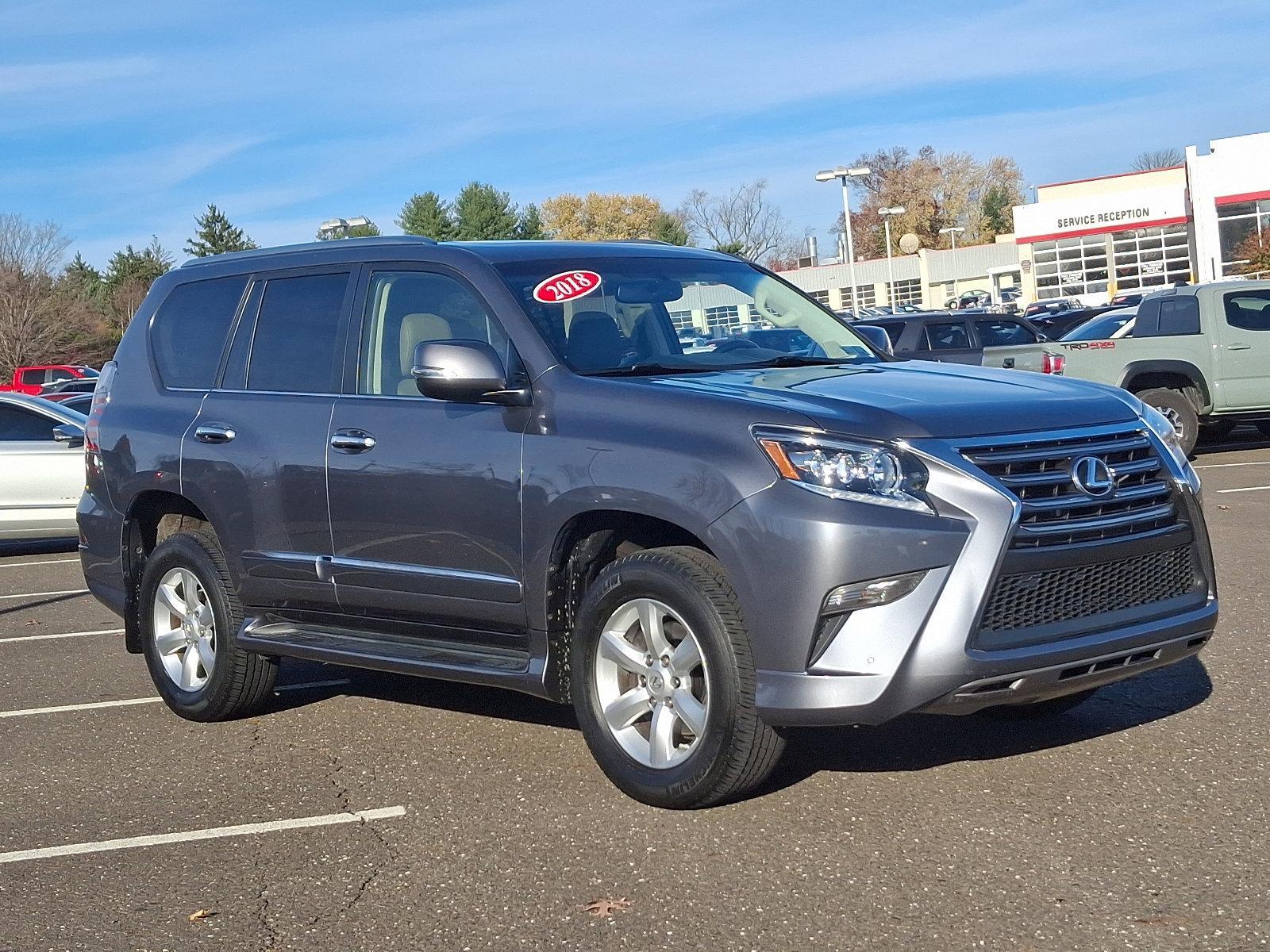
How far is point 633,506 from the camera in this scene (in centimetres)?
505

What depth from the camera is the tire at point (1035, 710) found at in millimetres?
6074

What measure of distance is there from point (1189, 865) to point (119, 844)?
3.32 m

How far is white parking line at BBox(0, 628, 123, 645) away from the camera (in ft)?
31.3

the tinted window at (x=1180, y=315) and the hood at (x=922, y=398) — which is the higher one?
the hood at (x=922, y=398)

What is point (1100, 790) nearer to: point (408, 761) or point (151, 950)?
point (408, 761)

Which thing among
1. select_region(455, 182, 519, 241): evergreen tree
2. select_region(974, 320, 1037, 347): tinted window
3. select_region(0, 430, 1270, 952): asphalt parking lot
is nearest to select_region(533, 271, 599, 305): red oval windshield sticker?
select_region(0, 430, 1270, 952): asphalt parking lot

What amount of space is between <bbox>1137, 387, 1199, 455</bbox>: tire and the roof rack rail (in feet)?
40.1

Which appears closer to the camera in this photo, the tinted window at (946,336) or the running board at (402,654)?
the running board at (402,654)

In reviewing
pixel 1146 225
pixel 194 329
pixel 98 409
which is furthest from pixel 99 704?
pixel 1146 225

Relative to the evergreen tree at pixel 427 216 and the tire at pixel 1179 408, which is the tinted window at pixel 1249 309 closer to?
the tire at pixel 1179 408

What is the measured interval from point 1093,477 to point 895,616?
822mm

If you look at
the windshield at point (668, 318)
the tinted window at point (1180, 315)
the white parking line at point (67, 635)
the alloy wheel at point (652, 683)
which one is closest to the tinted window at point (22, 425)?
the white parking line at point (67, 635)

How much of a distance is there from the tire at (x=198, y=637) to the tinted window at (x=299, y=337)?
0.84 meters

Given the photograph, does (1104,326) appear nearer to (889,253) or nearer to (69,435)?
(69,435)
